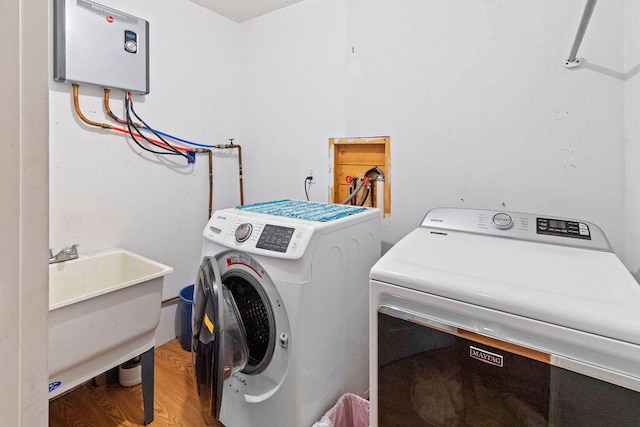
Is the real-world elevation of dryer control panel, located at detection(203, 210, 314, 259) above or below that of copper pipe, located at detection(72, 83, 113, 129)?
below

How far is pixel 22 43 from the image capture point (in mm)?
391

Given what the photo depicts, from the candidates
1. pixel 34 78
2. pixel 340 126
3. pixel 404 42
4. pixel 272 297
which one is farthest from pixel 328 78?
pixel 34 78

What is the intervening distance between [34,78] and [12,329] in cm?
31

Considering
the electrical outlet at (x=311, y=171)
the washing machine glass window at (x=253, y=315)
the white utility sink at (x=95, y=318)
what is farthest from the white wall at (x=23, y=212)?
the electrical outlet at (x=311, y=171)

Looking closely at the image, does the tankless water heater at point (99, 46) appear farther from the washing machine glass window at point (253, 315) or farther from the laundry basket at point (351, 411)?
the laundry basket at point (351, 411)

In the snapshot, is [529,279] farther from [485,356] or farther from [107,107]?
[107,107]

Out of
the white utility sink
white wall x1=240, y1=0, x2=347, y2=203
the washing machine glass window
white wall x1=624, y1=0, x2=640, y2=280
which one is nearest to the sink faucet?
the white utility sink

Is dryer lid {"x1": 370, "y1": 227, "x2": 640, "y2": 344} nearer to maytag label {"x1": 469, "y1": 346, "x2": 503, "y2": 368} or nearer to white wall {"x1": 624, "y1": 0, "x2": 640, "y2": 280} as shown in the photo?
maytag label {"x1": 469, "y1": 346, "x2": 503, "y2": 368}

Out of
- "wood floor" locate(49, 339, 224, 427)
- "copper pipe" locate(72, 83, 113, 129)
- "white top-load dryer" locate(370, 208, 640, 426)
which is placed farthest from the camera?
"copper pipe" locate(72, 83, 113, 129)

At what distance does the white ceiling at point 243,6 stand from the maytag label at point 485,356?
229cm

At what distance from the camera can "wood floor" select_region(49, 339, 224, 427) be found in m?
1.57

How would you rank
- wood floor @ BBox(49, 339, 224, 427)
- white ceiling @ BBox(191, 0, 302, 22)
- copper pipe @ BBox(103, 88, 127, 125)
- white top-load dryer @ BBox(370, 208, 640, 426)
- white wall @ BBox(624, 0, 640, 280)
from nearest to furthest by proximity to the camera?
white top-load dryer @ BBox(370, 208, 640, 426) → white wall @ BBox(624, 0, 640, 280) → wood floor @ BBox(49, 339, 224, 427) → copper pipe @ BBox(103, 88, 127, 125) → white ceiling @ BBox(191, 0, 302, 22)

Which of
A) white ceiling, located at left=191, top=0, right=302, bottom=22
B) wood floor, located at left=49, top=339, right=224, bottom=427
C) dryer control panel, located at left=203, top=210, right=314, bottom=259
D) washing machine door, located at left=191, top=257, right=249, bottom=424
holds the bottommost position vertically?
wood floor, located at left=49, top=339, right=224, bottom=427

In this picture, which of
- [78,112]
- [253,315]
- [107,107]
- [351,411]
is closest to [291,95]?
[107,107]
